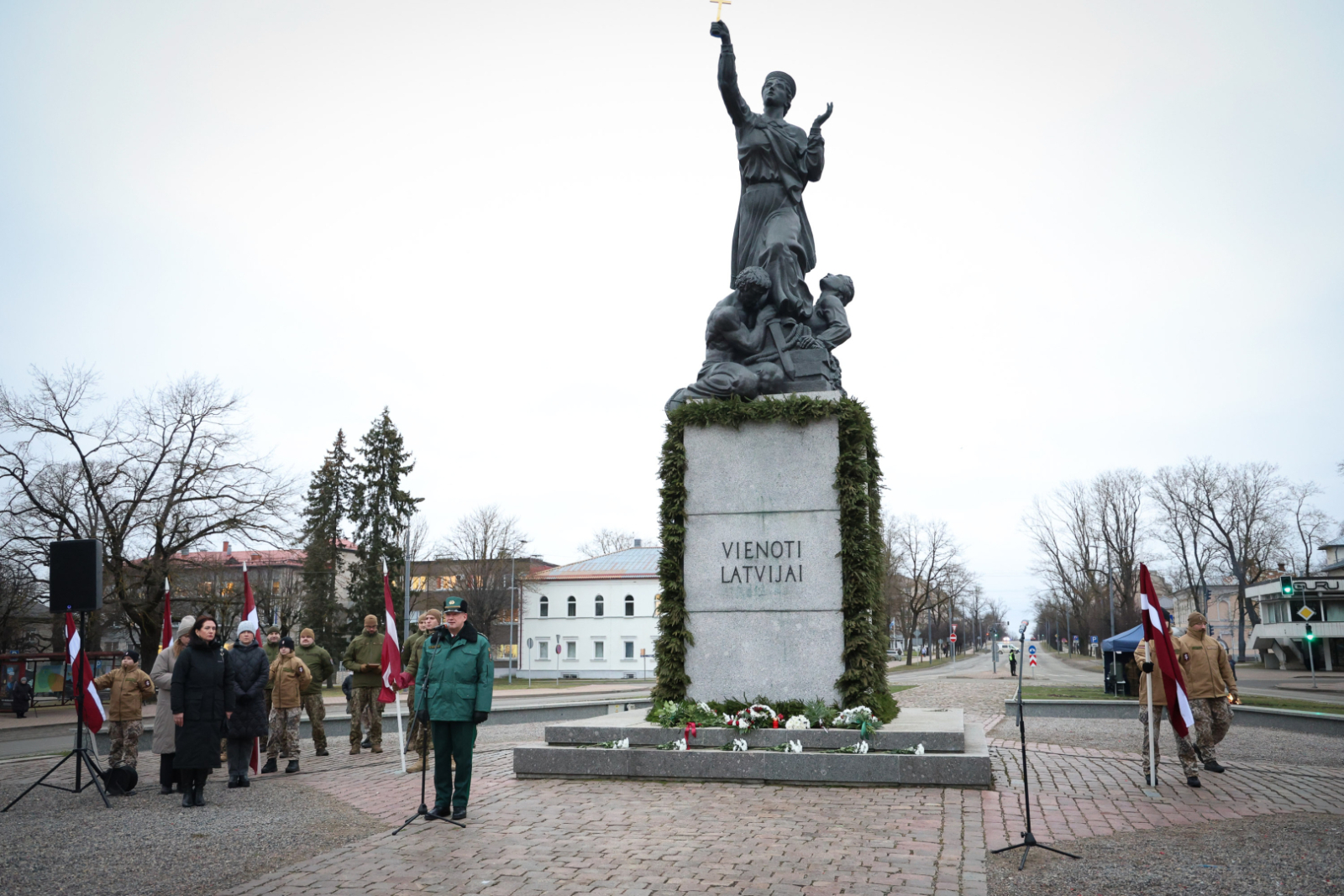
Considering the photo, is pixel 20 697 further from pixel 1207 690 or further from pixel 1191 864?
pixel 1191 864

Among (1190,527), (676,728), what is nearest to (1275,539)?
(1190,527)

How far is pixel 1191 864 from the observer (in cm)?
625

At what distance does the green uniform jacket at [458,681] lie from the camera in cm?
805

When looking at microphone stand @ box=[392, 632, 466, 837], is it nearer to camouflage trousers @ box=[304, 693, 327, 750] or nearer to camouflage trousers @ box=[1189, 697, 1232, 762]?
camouflage trousers @ box=[304, 693, 327, 750]

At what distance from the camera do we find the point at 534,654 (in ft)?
266

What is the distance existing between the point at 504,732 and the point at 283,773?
610 centimetres

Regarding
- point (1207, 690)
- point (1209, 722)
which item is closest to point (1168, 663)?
point (1207, 690)

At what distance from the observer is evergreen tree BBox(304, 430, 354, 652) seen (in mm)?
47812

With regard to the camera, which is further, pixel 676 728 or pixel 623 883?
pixel 676 728

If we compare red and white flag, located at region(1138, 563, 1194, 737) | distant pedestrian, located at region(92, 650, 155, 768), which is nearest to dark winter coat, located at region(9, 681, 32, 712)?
distant pedestrian, located at region(92, 650, 155, 768)

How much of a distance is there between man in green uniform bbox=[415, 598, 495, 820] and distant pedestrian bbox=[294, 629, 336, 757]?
570cm

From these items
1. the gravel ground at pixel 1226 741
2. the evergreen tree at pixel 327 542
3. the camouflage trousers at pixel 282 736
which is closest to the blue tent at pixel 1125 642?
the gravel ground at pixel 1226 741

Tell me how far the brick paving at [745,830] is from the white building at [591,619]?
66.4 m

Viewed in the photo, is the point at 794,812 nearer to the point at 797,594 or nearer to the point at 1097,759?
the point at 797,594
